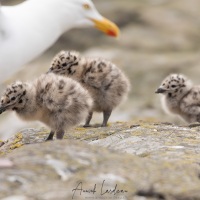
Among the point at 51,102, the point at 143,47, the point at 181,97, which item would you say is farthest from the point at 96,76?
the point at 143,47

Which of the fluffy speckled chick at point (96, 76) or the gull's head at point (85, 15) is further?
the fluffy speckled chick at point (96, 76)

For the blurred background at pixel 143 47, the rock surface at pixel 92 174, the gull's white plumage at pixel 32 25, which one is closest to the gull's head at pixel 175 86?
the gull's white plumage at pixel 32 25

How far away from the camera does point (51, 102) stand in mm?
6691

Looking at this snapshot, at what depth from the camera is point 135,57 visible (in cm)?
1958

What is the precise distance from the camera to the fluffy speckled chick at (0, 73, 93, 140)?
670 centimetres

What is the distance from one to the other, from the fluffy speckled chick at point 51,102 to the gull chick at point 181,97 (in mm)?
2264

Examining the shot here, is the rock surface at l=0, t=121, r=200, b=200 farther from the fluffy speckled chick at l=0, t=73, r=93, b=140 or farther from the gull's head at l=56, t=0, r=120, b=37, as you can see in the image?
the gull's head at l=56, t=0, r=120, b=37

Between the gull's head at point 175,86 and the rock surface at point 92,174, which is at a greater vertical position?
the gull's head at point 175,86

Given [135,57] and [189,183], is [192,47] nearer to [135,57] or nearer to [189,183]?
[135,57]

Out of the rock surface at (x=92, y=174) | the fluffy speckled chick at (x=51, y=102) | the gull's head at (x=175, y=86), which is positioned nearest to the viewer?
the rock surface at (x=92, y=174)

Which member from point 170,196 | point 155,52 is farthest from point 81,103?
point 155,52

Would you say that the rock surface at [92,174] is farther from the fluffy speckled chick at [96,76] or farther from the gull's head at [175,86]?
the gull's head at [175,86]

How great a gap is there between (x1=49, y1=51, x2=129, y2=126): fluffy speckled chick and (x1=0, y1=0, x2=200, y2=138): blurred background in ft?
20.3

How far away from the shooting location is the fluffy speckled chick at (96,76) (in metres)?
7.82
